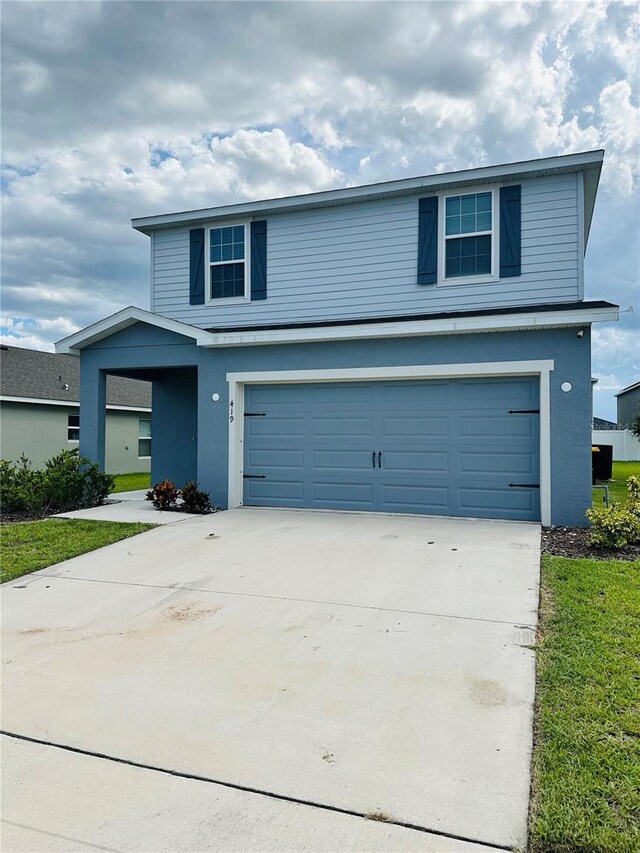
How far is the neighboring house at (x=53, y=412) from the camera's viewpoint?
17.9 metres

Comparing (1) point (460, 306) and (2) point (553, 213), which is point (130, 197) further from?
(2) point (553, 213)

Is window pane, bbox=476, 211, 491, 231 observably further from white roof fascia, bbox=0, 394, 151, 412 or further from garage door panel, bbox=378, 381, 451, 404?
white roof fascia, bbox=0, 394, 151, 412

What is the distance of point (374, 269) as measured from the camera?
34.4 feet

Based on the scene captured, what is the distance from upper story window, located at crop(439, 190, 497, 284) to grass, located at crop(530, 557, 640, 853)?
6336 mm

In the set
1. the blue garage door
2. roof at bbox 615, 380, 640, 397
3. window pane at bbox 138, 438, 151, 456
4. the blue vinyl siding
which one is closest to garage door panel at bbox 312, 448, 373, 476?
the blue garage door

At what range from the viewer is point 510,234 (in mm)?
9484

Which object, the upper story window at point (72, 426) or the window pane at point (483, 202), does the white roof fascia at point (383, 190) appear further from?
the upper story window at point (72, 426)

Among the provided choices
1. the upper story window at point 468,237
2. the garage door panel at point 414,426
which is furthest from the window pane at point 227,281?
the garage door panel at point 414,426

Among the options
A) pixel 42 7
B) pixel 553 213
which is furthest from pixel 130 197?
pixel 553 213

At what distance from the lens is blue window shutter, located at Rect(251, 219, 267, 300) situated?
36.7ft

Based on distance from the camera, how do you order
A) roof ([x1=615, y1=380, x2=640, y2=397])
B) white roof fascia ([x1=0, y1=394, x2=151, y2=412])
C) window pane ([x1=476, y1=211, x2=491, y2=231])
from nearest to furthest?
window pane ([x1=476, y1=211, x2=491, y2=231]), white roof fascia ([x1=0, y1=394, x2=151, y2=412]), roof ([x1=615, y1=380, x2=640, y2=397])

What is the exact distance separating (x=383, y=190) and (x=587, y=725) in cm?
934

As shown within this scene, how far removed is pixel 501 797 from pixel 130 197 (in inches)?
617

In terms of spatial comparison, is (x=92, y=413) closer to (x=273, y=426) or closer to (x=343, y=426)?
(x=273, y=426)
